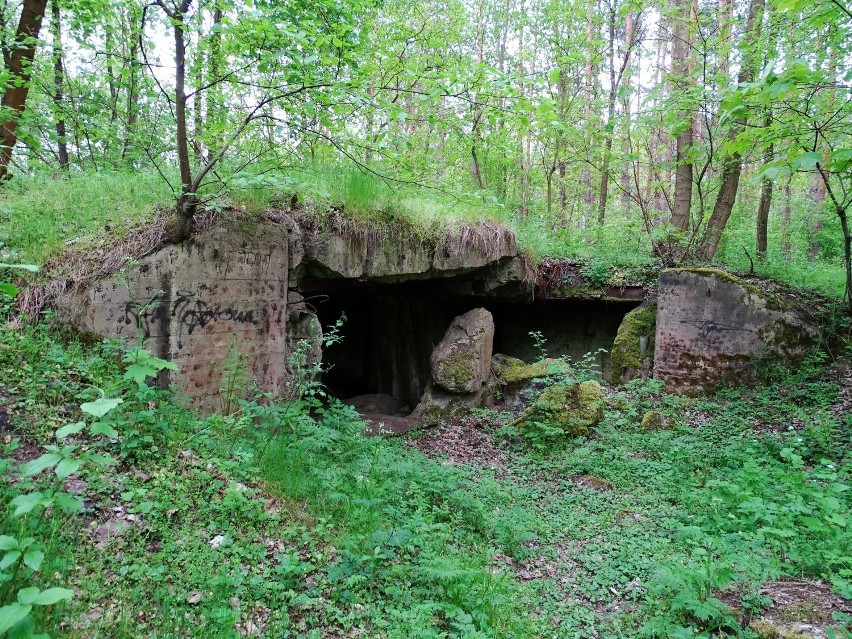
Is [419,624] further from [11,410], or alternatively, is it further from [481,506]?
[11,410]

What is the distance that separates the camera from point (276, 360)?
16.9ft

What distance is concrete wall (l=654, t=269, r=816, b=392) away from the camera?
22.0 feet

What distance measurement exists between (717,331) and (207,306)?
6.89 metres

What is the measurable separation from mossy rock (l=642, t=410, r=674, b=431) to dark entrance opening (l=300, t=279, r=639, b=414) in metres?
2.92

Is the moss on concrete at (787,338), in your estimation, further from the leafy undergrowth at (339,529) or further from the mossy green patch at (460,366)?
the mossy green patch at (460,366)

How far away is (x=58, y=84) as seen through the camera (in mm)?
6875

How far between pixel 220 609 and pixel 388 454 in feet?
8.38

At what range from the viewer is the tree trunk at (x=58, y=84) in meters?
5.76

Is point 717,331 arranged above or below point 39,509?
above

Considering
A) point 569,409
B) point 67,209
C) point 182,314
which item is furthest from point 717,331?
point 67,209

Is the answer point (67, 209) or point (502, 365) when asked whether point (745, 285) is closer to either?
point (502, 365)

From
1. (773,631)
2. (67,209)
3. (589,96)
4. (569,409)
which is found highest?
(589,96)

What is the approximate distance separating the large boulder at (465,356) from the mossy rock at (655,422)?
7.73 feet

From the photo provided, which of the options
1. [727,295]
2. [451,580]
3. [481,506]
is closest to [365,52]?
[481,506]
